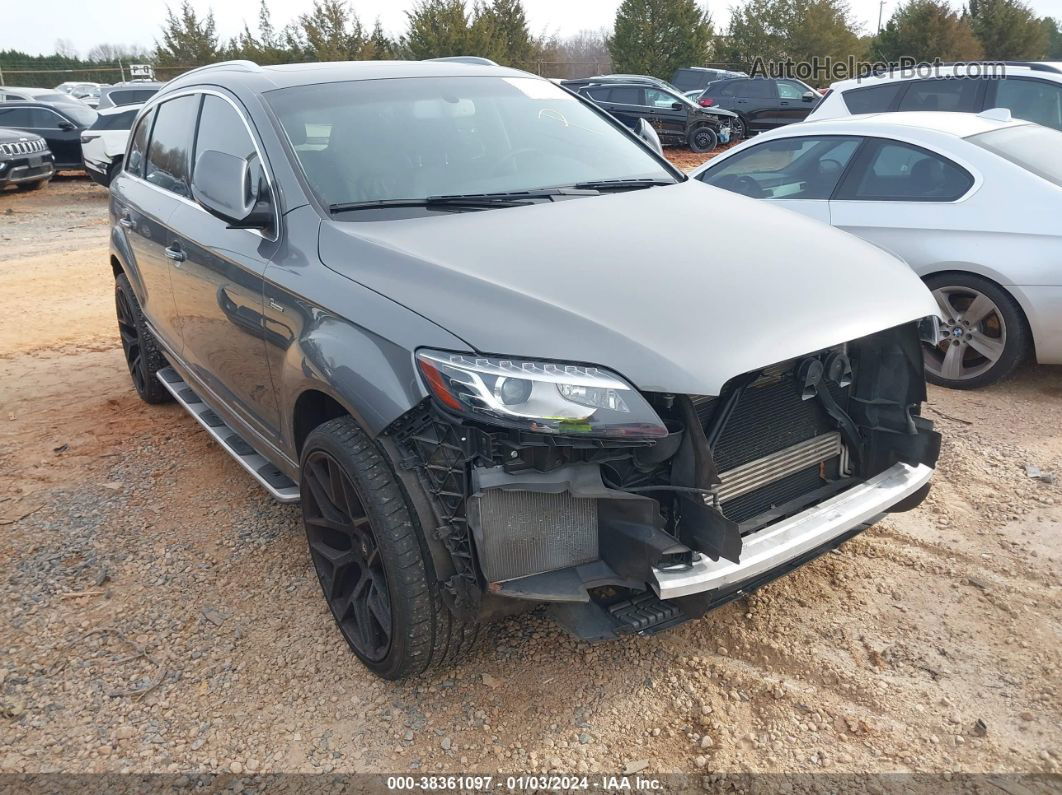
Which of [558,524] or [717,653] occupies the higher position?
[558,524]

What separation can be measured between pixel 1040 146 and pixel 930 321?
3337 millimetres

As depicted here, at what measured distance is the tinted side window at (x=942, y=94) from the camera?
812 centimetres

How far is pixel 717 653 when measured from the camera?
289cm

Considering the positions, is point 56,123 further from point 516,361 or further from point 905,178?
point 516,361

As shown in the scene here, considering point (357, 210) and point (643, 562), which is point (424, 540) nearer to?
point (643, 562)

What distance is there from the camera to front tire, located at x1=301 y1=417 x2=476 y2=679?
245cm

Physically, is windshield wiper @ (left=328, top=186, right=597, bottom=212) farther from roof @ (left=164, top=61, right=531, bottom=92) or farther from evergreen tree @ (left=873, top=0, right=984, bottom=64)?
evergreen tree @ (left=873, top=0, right=984, bottom=64)

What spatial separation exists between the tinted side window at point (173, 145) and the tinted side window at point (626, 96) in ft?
56.2

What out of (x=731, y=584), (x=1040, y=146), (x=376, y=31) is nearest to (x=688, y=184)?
(x=731, y=584)

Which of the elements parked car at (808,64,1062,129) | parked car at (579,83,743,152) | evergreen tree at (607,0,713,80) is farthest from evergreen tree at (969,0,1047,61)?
parked car at (808,64,1062,129)

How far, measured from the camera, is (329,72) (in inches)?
146

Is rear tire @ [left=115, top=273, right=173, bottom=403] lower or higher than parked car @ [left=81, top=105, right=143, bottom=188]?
lower

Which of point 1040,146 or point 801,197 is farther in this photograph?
point 801,197

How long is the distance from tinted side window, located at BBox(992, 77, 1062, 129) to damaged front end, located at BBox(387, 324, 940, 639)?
690 centimetres
